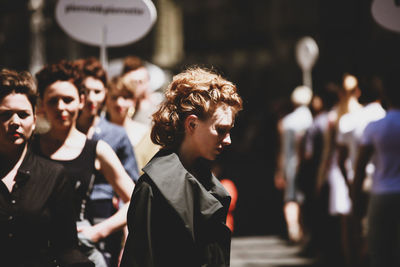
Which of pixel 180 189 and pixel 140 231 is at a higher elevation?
pixel 180 189

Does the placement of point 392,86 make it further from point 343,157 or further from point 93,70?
point 93,70

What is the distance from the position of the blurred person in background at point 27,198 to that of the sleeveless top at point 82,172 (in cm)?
54

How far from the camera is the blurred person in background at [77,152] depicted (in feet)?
13.3

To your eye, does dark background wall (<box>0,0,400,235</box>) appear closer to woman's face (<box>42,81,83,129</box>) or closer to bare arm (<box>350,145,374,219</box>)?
bare arm (<box>350,145,374,219</box>)

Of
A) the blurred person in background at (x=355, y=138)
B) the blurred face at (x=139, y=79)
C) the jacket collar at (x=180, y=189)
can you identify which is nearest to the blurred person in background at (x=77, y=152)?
the jacket collar at (x=180, y=189)

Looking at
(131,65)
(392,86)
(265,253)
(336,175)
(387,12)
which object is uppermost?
(387,12)

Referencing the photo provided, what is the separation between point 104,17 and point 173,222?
3.21 m

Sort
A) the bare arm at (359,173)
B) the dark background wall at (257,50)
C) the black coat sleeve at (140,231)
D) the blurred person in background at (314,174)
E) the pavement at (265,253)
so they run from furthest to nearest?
the dark background wall at (257,50) < the pavement at (265,253) < the blurred person in background at (314,174) < the bare arm at (359,173) < the black coat sleeve at (140,231)

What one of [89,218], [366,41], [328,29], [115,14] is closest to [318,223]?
[115,14]

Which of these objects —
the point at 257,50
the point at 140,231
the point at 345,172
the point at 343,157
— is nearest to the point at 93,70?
the point at 140,231

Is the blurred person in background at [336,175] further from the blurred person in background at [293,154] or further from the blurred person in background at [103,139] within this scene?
the blurred person in background at [103,139]

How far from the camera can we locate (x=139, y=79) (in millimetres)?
5734

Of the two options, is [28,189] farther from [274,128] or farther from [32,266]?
[274,128]

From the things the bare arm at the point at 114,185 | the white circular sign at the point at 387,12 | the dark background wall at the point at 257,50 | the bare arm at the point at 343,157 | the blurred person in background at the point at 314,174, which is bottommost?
the dark background wall at the point at 257,50
